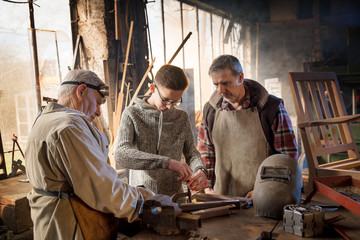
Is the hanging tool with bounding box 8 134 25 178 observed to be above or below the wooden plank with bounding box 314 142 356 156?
below

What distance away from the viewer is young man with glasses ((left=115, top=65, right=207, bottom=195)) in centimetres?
221

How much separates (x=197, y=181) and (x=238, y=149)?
20.4 inches

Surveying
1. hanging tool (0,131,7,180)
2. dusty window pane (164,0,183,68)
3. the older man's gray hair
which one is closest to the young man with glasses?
the older man's gray hair

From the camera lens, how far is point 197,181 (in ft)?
7.41

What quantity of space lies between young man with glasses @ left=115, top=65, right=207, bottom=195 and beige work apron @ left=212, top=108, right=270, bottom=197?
261 mm

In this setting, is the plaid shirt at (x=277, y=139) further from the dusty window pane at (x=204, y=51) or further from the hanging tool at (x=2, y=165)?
the dusty window pane at (x=204, y=51)

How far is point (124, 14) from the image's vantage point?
529cm

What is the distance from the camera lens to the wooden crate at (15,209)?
10.2ft

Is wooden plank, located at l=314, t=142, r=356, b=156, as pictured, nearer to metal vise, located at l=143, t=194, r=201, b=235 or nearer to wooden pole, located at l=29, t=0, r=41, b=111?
metal vise, located at l=143, t=194, r=201, b=235

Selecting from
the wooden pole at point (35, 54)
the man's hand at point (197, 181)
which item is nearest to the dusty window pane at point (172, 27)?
the wooden pole at point (35, 54)

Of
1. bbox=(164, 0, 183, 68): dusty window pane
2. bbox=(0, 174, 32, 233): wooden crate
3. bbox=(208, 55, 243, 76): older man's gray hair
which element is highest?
bbox=(164, 0, 183, 68): dusty window pane

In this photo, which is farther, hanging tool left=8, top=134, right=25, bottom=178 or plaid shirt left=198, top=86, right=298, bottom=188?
hanging tool left=8, top=134, right=25, bottom=178

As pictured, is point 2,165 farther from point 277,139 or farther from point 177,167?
point 277,139

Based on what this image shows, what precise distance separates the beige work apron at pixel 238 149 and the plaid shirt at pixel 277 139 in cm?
6
